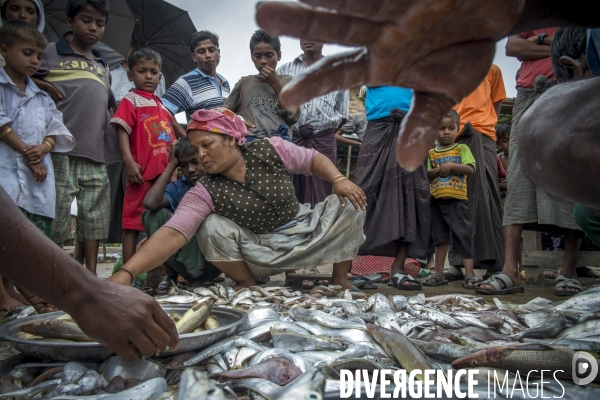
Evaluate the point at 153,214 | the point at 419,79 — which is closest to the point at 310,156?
the point at 153,214

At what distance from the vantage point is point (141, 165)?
15.2ft

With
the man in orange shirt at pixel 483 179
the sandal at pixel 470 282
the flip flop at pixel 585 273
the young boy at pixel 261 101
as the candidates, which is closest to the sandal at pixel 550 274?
the flip flop at pixel 585 273

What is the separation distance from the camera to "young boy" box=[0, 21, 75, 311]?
3.48 metres

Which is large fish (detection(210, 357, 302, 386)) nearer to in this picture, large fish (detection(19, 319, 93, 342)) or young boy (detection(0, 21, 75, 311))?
large fish (detection(19, 319, 93, 342))

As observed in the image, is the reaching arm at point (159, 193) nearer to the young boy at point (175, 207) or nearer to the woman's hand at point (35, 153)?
the young boy at point (175, 207)

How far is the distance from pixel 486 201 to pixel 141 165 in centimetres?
366

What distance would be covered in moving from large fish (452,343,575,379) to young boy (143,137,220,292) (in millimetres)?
3205

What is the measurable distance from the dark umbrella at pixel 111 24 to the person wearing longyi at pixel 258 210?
3.21 meters

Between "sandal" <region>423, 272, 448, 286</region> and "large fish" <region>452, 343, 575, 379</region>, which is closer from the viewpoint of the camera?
"large fish" <region>452, 343, 575, 379</region>

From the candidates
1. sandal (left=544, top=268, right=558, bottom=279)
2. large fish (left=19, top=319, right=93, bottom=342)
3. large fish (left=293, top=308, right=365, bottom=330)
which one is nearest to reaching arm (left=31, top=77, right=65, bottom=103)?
large fish (left=19, top=319, right=93, bottom=342)

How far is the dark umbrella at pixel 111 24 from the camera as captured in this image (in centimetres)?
627

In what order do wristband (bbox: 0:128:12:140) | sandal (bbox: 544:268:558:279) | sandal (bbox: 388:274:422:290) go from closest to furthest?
wristband (bbox: 0:128:12:140) → sandal (bbox: 388:274:422:290) → sandal (bbox: 544:268:558:279)

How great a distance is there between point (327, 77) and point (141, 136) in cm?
398

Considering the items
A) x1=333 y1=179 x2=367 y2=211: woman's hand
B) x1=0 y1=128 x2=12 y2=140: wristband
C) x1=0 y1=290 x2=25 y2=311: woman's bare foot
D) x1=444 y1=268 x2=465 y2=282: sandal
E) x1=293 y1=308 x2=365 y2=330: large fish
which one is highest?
x1=0 y1=128 x2=12 y2=140: wristband
